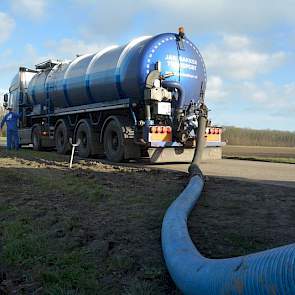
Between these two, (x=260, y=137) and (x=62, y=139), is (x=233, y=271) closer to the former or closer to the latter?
(x=62, y=139)

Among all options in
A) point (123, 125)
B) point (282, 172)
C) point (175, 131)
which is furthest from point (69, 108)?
point (282, 172)

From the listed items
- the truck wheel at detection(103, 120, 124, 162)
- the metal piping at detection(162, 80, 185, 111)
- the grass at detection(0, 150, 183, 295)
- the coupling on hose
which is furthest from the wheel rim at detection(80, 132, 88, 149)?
the grass at detection(0, 150, 183, 295)

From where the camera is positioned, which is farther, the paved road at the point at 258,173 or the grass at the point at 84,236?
the paved road at the point at 258,173

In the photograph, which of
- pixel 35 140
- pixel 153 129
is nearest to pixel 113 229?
pixel 153 129

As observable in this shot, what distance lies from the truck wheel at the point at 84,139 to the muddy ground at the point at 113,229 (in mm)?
6175

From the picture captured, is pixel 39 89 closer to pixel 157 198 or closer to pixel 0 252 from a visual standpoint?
pixel 157 198

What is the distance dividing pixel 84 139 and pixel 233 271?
13.2 metres

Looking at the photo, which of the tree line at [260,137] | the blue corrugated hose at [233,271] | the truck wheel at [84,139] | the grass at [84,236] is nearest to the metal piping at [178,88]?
the truck wheel at [84,139]

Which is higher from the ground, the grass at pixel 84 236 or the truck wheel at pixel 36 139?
the truck wheel at pixel 36 139

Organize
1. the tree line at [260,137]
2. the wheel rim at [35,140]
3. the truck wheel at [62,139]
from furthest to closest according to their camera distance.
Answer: the tree line at [260,137] → the wheel rim at [35,140] → the truck wheel at [62,139]

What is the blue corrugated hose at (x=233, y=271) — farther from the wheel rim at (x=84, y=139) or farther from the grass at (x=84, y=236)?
the wheel rim at (x=84, y=139)

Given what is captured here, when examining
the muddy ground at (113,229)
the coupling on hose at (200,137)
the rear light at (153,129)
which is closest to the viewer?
the muddy ground at (113,229)

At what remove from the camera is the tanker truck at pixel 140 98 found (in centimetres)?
1216

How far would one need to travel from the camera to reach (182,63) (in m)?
12.7
